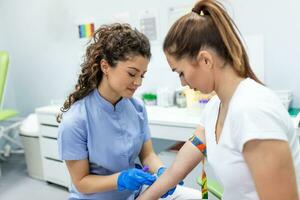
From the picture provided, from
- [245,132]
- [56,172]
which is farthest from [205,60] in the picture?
[56,172]

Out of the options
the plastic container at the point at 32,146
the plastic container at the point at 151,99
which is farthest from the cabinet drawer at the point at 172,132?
the plastic container at the point at 32,146

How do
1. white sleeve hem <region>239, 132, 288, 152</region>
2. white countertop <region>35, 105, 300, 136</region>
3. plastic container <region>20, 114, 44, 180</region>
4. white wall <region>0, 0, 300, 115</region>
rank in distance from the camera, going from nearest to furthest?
1. white sleeve hem <region>239, 132, 288, 152</region>
2. white countertop <region>35, 105, 300, 136</region>
3. white wall <region>0, 0, 300, 115</region>
4. plastic container <region>20, 114, 44, 180</region>

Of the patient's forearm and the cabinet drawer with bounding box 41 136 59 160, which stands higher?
the patient's forearm

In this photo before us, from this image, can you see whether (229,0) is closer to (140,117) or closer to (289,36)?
(289,36)

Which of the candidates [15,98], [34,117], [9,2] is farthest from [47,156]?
[9,2]

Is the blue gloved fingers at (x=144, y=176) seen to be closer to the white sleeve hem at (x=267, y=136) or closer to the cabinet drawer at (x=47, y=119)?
the white sleeve hem at (x=267, y=136)

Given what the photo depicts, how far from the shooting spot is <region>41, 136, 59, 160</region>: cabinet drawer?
2.46 metres

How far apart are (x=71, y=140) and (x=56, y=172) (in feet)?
4.94

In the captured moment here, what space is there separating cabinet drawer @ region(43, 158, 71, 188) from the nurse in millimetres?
1248

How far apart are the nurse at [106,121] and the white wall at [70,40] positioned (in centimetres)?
107

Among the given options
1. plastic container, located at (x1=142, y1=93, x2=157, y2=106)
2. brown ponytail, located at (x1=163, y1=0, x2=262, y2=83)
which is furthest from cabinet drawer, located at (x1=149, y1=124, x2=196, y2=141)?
brown ponytail, located at (x1=163, y1=0, x2=262, y2=83)

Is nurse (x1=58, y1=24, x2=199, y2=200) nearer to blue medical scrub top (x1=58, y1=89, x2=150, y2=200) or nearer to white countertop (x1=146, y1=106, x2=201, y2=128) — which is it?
blue medical scrub top (x1=58, y1=89, x2=150, y2=200)

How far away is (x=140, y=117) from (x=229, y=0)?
1.13 meters

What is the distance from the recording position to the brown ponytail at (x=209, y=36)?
32.0 inches
